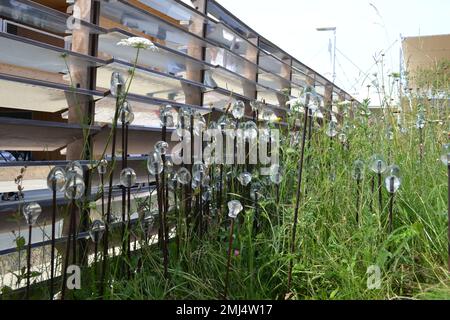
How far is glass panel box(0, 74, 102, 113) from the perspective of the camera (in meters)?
1.48

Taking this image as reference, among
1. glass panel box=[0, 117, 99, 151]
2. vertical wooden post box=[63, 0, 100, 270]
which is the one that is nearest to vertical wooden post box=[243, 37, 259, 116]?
vertical wooden post box=[63, 0, 100, 270]

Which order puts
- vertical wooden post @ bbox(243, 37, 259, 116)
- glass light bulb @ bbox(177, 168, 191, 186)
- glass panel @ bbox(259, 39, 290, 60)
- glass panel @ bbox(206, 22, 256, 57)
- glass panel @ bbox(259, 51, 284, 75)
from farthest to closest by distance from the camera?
glass panel @ bbox(259, 51, 284, 75) → glass panel @ bbox(259, 39, 290, 60) → vertical wooden post @ bbox(243, 37, 259, 116) → glass panel @ bbox(206, 22, 256, 57) → glass light bulb @ bbox(177, 168, 191, 186)

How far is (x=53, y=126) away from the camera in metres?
1.55

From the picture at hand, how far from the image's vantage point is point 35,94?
1614mm

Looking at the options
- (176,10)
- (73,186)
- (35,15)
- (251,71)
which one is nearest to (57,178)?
(73,186)

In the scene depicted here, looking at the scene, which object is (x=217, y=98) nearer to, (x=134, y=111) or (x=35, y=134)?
(x=134, y=111)

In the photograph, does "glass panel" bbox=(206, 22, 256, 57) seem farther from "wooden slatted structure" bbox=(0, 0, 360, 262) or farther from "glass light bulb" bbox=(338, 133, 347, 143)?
"glass light bulb" bbox=(338, 133, 347, 143)

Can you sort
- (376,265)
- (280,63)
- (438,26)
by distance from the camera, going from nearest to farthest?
(376,265) → (438,26) → (280,63)

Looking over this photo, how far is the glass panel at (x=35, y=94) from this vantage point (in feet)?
4.85

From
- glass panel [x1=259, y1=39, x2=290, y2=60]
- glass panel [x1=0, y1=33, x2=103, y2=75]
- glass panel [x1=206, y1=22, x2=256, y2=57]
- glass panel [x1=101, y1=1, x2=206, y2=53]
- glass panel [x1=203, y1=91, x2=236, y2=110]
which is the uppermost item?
glass panel [x1=259, y1=39, x2=290, y2=60]

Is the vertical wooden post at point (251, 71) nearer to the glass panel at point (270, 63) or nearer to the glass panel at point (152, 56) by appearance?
the glass panel at point (270, 63)
